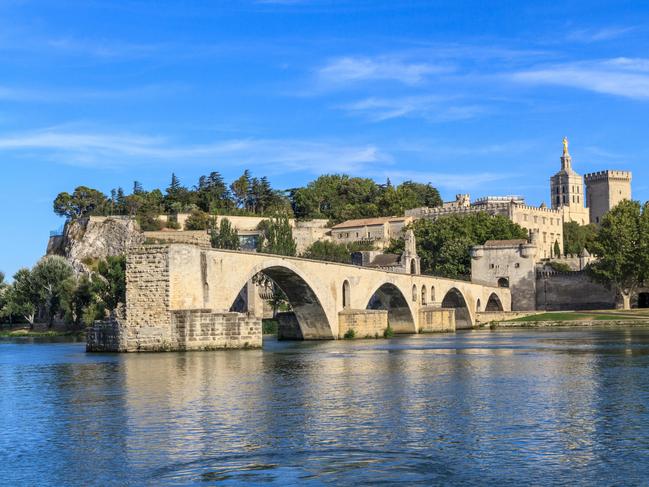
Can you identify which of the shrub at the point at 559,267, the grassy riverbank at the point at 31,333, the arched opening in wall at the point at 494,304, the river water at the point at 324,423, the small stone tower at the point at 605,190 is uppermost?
the small stone tower at the point at 605,190

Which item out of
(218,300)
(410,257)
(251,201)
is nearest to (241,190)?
(251,201)

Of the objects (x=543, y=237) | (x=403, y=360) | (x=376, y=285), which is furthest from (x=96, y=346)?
(x=543, y=237)

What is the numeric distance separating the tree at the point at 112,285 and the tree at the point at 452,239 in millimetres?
45790

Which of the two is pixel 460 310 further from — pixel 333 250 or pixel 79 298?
pixel 79 298

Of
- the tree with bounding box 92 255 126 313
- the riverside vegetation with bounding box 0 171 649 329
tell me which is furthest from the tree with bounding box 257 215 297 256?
the tree with bounding box 92 255 126 313

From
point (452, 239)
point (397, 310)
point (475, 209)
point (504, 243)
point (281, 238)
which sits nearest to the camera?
point (397, 310)

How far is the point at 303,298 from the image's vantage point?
196 ft

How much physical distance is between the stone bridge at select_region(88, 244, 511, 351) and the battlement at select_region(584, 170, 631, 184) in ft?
381

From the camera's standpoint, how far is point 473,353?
45.5 m

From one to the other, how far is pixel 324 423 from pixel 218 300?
25.5 metres

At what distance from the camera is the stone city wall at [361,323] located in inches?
2469

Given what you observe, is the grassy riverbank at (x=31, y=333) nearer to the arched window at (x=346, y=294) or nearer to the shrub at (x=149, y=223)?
the shrub at (x=149, y=223)

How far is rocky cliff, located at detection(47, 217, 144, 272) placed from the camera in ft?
355

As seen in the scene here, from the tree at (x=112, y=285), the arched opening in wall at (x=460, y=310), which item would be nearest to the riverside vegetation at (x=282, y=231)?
the tree at (x=112, y=285)
